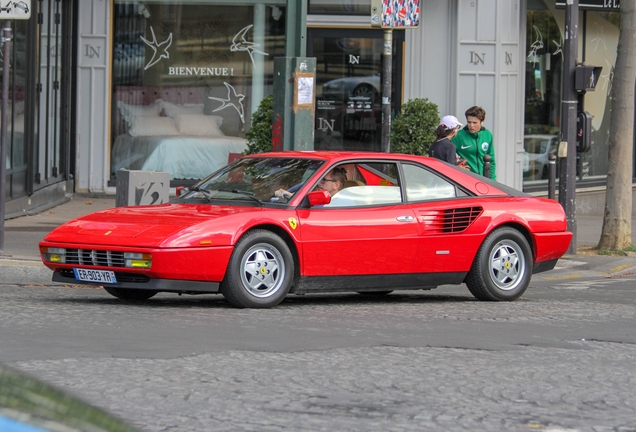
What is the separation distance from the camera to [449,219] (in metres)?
9.81

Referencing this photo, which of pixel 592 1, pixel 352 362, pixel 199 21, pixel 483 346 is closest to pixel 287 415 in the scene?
pixel 352 362

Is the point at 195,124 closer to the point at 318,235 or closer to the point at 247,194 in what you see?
the point at 247,194

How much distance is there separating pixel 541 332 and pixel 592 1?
13311mm

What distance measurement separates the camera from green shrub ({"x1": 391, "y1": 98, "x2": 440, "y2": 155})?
1733 centimetres

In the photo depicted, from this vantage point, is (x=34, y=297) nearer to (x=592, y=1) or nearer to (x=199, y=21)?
(x=199, y=21)

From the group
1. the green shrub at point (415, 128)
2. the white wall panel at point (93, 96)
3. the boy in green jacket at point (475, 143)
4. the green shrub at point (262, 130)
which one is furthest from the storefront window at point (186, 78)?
the boy in green jacket at point (475, 143)

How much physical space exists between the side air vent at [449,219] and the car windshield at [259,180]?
107 centimetres

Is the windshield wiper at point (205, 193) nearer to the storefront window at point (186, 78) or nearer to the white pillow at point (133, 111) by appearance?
the storefront window at point (186, 78)

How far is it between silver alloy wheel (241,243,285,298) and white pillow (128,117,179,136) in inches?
423

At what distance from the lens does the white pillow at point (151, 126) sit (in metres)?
19.1

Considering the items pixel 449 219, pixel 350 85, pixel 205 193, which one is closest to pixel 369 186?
pixel 449 219

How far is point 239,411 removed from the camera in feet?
17.4

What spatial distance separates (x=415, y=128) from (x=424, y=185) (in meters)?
7.55

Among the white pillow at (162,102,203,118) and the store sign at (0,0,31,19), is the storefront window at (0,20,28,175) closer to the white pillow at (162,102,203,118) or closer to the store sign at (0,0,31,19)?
the white pillow at (162,102,203,118)
